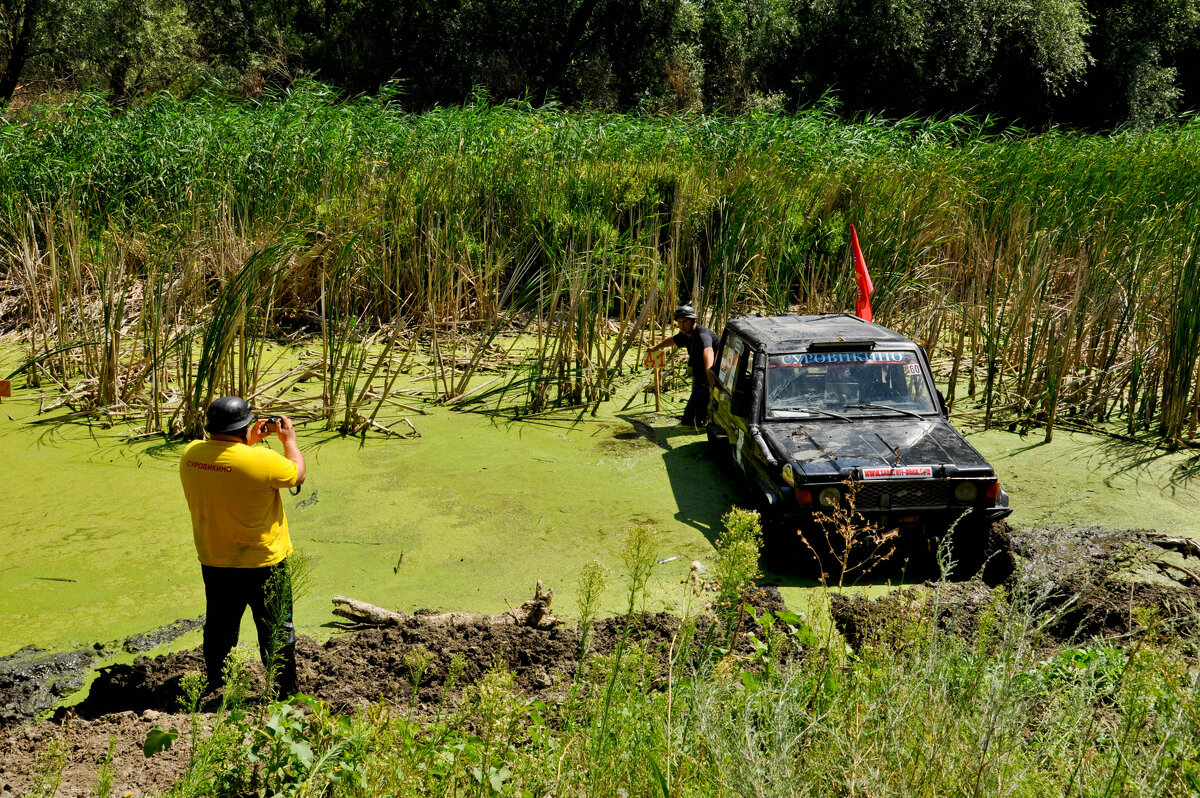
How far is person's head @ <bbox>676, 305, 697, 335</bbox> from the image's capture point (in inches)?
359

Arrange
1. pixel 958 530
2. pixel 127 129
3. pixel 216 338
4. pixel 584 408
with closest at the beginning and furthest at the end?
1. pixel 958 530
2. pixel 216 338
3. pixel 584 408
4. pixel 127 129

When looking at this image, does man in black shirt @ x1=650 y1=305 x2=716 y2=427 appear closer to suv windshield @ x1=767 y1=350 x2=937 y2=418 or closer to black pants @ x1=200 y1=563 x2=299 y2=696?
suv windshield @ x1=767 y1=350 x2=937 y2=418

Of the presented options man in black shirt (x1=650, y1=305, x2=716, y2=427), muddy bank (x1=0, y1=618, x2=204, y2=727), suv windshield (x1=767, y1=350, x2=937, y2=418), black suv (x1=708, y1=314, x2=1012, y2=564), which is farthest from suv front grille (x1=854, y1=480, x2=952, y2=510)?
muddy bank (x1=0, y1=618, x2=204, y2=727)

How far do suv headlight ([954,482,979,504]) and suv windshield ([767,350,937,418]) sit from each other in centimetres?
100

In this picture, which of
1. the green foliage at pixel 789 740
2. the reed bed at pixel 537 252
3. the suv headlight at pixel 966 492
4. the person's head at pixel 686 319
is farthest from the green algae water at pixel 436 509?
the green foliage at pixel 789 740

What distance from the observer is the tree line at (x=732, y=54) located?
84.5 ft

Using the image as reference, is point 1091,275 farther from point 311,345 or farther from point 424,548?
point 311,345

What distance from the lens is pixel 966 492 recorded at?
596 centimetres

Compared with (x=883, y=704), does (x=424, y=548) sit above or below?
below

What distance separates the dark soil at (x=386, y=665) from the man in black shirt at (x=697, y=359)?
139 inches

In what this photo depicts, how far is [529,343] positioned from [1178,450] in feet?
23.1

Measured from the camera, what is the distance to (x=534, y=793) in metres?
3.06

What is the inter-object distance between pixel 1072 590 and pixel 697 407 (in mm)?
3996

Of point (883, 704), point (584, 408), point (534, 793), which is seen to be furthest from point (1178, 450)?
point (534, 793)
